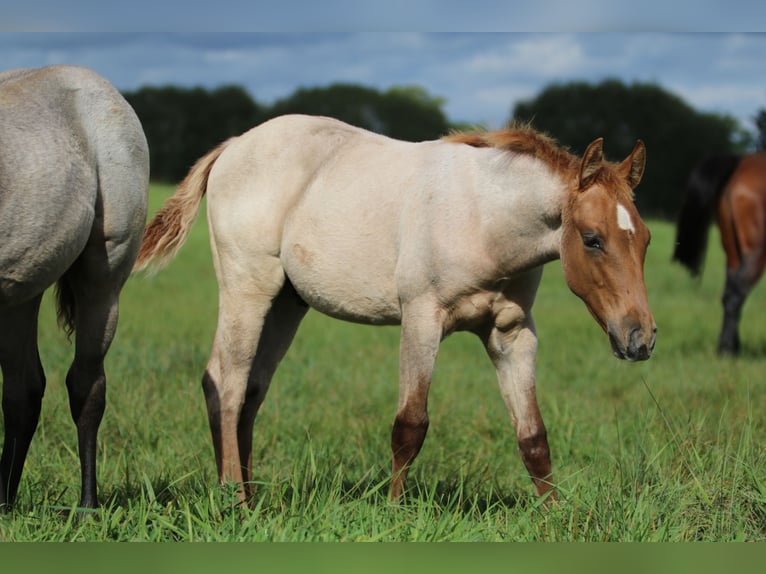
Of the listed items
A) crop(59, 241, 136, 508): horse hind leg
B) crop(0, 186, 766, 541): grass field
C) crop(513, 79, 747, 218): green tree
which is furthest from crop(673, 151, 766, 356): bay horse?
crop(513, 79, 747, 218): green tree

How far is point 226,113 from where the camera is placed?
31.7 m

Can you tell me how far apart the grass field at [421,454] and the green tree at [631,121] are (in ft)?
71.1

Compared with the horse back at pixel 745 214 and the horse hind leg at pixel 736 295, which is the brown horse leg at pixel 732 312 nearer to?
the horse hind leg at pixel 736 295

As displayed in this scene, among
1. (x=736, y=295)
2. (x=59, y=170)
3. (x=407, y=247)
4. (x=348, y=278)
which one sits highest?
(x=59, y=170)

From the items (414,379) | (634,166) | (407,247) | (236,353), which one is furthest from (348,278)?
(634,166)

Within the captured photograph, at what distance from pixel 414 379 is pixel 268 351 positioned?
1.14 m

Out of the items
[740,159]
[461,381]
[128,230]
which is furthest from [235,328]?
[740,159]

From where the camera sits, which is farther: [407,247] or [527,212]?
[407,247]

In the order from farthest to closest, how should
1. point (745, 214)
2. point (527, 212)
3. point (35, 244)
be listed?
point (745, 214)
point (527, 212)
point (35, 244)

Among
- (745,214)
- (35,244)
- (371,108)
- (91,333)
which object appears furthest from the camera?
(371,108)

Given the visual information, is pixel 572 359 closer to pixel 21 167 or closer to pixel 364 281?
pixel 364 281

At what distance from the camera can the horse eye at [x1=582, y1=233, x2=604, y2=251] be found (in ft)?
Answer: 12.0

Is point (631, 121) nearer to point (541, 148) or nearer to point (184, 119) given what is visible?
point (184, 119)

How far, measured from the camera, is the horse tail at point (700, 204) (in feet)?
34.7
